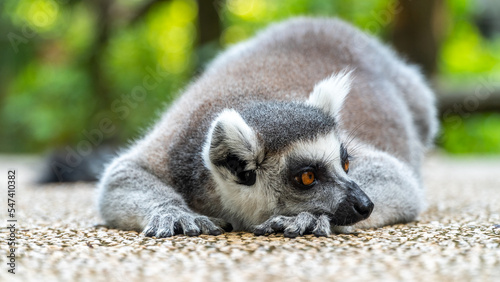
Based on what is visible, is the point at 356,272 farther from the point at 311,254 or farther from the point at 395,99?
the point at 395,99

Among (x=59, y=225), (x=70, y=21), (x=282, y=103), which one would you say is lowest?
(x=59, y=225)

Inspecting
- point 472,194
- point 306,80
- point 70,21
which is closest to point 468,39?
point 70,21

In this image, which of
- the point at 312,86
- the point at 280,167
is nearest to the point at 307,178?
the point at 280,167

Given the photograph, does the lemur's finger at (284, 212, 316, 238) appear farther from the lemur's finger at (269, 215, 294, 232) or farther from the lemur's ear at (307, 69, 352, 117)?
the lemur's ear at (307, 69, 352, 117)

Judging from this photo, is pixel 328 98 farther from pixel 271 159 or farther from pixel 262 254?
pixel 262 254

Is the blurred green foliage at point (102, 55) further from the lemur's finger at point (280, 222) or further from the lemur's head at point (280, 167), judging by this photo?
the lemur's finger at point (280, 222)

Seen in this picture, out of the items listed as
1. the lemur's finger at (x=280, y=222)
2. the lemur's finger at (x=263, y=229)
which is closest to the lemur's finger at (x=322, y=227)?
the lemur's finger at (x=280, y=222)

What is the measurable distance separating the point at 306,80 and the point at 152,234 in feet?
7.06

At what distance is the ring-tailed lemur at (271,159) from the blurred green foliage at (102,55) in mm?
5021

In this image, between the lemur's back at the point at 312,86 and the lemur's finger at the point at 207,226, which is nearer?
the lemur's finger at the point at 207,226

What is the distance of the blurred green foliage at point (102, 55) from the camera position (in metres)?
12.3

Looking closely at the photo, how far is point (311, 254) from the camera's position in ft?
9.37

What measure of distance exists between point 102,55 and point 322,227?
1051cm

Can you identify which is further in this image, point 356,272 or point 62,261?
point 62,261
